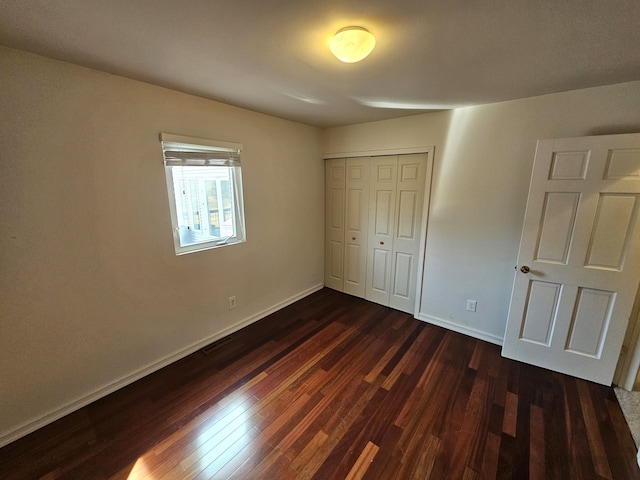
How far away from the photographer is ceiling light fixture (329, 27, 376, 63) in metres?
1.22

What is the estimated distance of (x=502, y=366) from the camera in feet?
7.34

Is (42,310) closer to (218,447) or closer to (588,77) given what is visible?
(218,447)

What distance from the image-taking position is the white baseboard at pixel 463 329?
256 cm

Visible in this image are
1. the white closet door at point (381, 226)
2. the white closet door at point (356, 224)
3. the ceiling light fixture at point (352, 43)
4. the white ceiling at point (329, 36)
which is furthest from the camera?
the white closet door at point (356, 224)

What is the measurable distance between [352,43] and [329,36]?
0.45 ft

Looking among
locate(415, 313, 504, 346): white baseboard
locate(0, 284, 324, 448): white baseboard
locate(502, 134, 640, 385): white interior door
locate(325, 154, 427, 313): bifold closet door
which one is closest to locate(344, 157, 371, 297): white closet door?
locate(325, 154, 427, 313): bifold closet door

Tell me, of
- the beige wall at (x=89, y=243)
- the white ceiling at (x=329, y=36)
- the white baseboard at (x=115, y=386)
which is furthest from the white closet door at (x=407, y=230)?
the beige wall at (x=89, y=243)

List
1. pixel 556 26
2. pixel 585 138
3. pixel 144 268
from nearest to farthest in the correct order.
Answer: pixel 556 26
pixel 585 138
pixel 144 268

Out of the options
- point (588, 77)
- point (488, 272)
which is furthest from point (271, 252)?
point (588, 77)

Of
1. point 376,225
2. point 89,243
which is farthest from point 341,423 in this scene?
point 376,225

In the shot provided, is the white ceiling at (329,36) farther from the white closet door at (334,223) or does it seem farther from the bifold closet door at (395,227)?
the white closet door at (334,223)

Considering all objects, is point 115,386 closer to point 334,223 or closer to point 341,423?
point 341,423

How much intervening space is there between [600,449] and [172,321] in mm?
3099

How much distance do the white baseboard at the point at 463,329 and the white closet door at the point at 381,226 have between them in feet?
1.79
